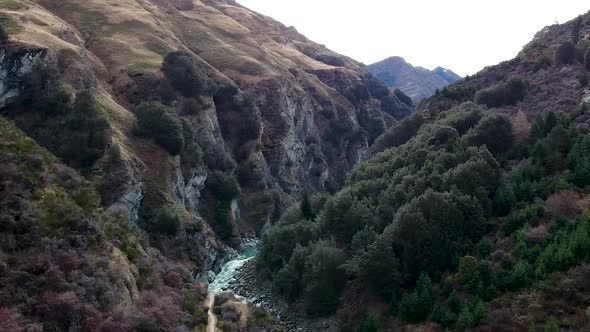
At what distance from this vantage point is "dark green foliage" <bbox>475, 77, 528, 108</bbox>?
6925cm

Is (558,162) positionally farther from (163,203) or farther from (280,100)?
(280,100)

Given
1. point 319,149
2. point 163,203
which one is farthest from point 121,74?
point 319,149

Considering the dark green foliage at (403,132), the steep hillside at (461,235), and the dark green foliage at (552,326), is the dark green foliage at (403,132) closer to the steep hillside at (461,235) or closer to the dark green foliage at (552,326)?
the steep hillside at (461,235)

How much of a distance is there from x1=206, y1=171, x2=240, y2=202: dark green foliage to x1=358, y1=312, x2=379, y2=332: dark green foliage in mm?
39478

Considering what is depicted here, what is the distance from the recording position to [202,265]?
55.4 metres

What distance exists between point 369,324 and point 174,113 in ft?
146

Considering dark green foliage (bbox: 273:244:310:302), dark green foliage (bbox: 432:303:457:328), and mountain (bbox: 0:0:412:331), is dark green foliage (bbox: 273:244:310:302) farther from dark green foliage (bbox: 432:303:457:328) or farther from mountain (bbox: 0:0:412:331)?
dark green foliage (bbox: 432:303:457:328)

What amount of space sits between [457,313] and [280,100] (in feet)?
247

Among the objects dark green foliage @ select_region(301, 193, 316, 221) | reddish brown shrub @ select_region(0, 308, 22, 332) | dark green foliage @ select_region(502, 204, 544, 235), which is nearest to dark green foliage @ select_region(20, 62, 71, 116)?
dark green foliage @ select_region(301, 193, 316, 221)

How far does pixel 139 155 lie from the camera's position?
5931cm

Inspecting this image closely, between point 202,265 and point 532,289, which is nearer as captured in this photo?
point 532,289

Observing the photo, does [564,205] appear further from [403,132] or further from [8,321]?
[403,132]

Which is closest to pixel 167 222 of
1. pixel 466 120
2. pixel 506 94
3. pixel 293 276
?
pixel 293 276

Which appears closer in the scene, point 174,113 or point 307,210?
point 307,210
